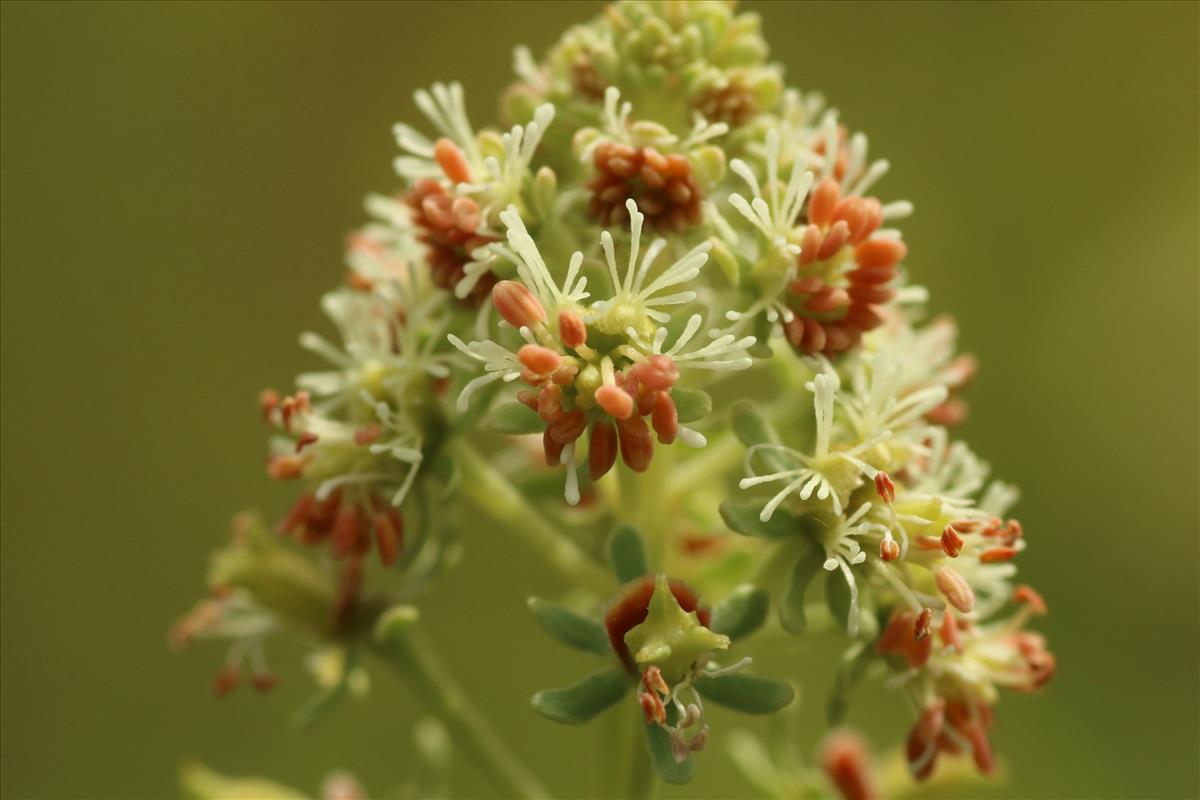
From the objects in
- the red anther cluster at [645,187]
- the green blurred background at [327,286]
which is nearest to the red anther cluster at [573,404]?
the red anther cluster at [645,187]

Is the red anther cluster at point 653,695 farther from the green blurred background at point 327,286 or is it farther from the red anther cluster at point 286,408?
the green blurred background at point 327,286

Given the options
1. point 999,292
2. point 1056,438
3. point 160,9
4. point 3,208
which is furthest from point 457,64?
point 1056,438

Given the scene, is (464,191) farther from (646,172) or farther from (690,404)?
(690,404)

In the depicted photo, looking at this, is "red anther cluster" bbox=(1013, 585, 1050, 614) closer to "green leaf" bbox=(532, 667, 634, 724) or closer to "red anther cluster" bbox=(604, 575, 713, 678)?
"red anther cluster" bbox=(604, 575, 713, 678)

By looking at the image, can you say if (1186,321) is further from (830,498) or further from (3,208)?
(3,208)

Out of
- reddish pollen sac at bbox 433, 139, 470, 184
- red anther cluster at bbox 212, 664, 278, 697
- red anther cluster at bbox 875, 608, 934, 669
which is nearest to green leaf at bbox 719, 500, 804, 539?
red anther cluster at bbox 875, 608, 934, 669
